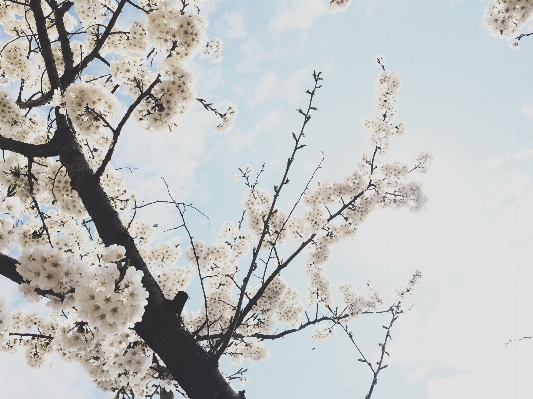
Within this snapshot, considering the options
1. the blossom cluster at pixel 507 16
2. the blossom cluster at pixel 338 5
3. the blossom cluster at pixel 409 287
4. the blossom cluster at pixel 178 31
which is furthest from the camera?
the blossom cluster at pixel 338 5

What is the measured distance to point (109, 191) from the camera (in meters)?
5.66

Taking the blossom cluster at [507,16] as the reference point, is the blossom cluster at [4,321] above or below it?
below

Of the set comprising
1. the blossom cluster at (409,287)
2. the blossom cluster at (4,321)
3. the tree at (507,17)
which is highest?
the tree at (507,17)

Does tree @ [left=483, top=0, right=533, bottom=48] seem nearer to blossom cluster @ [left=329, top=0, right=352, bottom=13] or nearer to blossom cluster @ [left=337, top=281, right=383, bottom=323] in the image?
blossom cluster @ [left=329, top=0, right=352, bottom=13]

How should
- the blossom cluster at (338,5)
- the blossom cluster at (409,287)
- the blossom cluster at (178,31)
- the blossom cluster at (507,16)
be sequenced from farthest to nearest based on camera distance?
the blossom cluster at (338,5) < the blossom cluster at (409,287) < the blossom cluster at (507,16) < the blossom cluster at (178,31)

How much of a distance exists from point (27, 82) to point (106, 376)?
546 cm

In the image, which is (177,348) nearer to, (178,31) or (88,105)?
(88,105)

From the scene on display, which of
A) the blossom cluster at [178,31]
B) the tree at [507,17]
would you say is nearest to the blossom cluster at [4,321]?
the blossom cluster at [178,31]

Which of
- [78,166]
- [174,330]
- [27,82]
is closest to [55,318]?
[27,82]

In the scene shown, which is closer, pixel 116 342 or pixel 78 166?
pixel 116 342

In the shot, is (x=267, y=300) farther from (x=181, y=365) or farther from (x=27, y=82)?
(x=27, y=82)

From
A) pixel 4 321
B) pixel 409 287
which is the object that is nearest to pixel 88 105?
pixel 4 321

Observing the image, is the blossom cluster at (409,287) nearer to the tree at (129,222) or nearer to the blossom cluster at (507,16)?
the tree at (129,222)

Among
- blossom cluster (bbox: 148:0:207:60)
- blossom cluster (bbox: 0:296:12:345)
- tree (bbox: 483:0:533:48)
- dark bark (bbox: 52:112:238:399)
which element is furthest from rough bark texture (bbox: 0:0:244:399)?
tree (bbox: 483:0:533:48)
